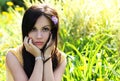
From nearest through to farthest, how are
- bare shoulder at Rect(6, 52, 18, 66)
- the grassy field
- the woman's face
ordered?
the woman's face, bare shoulder at Rect(6, 52, 18, 66), the grassy field

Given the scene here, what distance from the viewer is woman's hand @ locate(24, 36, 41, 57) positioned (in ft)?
13.4

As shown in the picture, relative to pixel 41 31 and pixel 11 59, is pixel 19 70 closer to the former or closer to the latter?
pixel 11 59

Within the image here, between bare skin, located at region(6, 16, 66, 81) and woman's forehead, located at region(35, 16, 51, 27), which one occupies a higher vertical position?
woman's forehead, located at region(35, 16, 51, 27)

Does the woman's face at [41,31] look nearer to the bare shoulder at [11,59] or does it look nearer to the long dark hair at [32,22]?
the long dark hair at [32,22]

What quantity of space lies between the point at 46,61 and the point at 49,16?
15.5 inches

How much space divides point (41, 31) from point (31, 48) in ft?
0.59

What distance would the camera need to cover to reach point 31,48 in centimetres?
409

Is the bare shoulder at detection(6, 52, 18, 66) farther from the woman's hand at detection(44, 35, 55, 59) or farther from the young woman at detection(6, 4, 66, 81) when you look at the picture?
the woman's hand at detection(44, 35, 55, 59)

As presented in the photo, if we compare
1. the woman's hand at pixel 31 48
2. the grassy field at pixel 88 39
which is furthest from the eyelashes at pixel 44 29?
the grassy field at pixel 88 39

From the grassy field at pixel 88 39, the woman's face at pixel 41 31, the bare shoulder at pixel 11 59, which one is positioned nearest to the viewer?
the woman's face at pixel 41 31

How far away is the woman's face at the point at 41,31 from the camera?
4.01 metres

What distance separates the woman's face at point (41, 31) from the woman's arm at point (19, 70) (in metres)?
0.18

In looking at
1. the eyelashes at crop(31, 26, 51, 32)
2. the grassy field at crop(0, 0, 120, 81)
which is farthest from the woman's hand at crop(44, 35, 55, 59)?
the grassy field at crop(0, 0, 120, 81)

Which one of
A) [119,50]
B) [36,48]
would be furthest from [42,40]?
[119,50]
